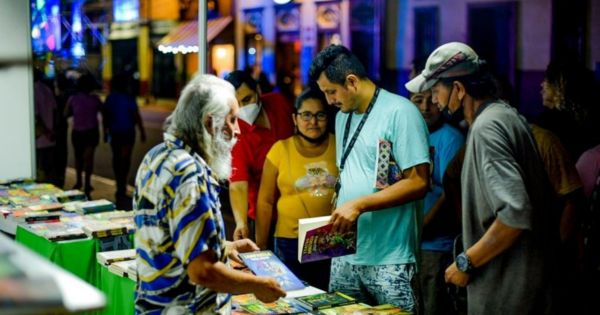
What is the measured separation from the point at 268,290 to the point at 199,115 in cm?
64

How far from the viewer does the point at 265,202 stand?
14.0 feet

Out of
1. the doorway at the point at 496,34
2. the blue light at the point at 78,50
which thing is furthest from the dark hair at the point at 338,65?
the blue light at the point at 78,50

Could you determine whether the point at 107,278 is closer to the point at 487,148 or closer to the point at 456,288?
the point at 456,288

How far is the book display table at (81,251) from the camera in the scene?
14.0ft

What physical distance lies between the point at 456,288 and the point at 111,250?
201cm

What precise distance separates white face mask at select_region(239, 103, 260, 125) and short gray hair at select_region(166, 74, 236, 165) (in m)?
1.87

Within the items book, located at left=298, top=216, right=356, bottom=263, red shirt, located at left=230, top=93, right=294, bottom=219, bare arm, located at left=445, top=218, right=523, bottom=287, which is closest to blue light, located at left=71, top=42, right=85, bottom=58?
red shirt, located at left=230, top=93, right=294, bottom=219

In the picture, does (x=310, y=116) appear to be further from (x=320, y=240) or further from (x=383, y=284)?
(x=383, y=284)

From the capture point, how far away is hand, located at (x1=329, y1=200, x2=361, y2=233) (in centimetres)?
334

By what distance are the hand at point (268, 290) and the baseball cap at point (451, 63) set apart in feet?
3.42

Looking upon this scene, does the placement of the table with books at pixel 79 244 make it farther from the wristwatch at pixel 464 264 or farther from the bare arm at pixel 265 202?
the wristwatch at pixel 464 264

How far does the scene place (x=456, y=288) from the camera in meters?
3.45

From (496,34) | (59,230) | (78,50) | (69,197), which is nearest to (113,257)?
(59,230)

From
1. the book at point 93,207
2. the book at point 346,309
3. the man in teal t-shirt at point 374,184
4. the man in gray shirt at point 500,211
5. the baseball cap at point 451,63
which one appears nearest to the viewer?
the man in gray shirt at point 500,211
